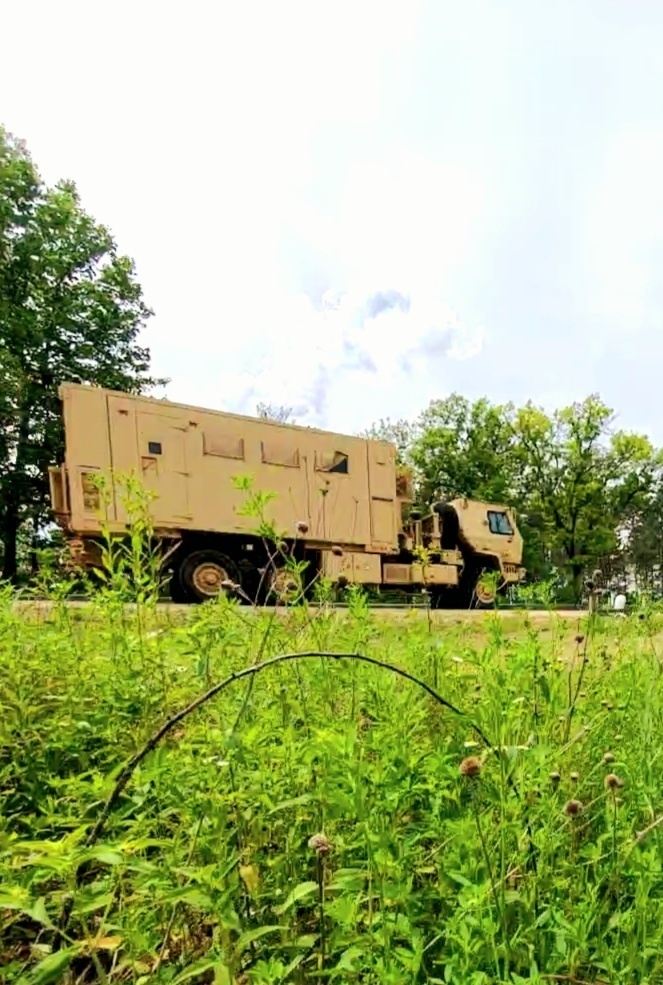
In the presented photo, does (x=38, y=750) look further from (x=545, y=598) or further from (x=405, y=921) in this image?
(x=545, y=598)

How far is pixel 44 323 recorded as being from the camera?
21.2m

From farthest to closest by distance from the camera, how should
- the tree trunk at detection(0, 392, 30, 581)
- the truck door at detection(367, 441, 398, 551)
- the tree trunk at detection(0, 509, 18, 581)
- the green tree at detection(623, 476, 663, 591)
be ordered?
the green tree at detection(623, 476, 663, 591) < the tree trunk at detection(0, 509, 18, 581) < the tree trunk at detection(0, 392, 30, 581) < the truck door at detection(367, 441, 398, 551)

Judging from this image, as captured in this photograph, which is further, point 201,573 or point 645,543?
point 645,543

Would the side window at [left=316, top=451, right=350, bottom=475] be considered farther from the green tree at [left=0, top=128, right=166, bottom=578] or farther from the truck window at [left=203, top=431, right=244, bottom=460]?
the green tree at [left=0, top=128, right=166, bottom=578]

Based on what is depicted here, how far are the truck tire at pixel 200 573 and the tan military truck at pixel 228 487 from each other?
0.02 metres

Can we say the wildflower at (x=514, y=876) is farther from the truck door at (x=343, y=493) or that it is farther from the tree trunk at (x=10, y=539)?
the tree trunk at (x=10, y=539)

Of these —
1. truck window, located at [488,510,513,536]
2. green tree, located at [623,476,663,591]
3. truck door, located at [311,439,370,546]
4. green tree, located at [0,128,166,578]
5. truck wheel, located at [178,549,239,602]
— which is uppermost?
green tree, located at [0,128,166,578]

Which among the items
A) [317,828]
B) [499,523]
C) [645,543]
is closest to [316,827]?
[317,828]

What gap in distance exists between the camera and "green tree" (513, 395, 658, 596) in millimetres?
32500

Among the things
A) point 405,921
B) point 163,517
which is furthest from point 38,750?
point 163,517

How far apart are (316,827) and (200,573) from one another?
1043 cm

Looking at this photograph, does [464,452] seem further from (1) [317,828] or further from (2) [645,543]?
(1) [317,828]

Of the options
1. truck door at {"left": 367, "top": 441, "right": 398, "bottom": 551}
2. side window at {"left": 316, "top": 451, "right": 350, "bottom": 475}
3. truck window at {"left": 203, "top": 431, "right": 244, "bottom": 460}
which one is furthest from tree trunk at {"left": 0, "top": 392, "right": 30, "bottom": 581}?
truck door at {"left": 367, "top": 441, "right": 398, "bottom": 551}

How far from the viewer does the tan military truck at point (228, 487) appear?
1073cm
